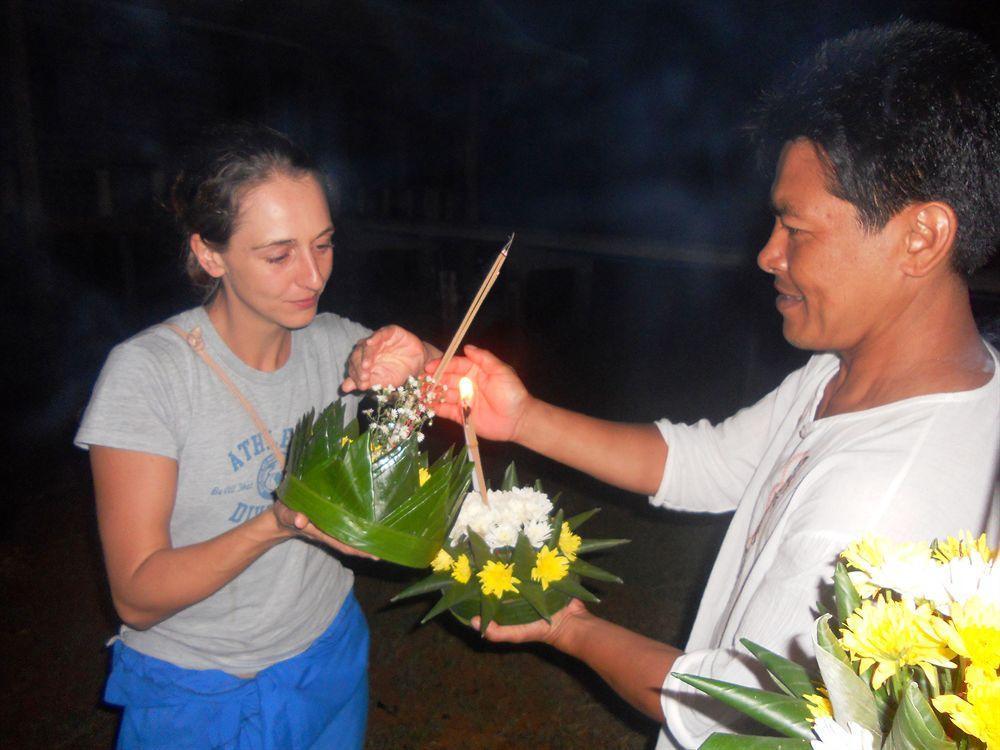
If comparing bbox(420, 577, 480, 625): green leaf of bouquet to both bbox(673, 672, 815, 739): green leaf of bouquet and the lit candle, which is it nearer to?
the lit candle

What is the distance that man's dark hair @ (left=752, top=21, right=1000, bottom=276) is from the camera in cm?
141

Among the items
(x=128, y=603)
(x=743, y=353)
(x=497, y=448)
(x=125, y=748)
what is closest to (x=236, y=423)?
(x=128, y=603)

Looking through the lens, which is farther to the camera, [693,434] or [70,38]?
[70,38]

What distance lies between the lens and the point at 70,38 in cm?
988

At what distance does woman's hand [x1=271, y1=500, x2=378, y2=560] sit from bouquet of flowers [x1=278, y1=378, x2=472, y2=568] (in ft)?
0.22

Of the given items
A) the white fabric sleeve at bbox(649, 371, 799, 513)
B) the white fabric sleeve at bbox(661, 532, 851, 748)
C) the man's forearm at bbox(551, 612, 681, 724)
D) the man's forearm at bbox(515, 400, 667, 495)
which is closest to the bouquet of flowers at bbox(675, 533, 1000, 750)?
the white fabric sleeve at bbox(661, 532, 851, 748)

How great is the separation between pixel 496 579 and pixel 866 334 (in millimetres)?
1007

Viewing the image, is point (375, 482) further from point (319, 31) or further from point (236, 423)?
point (319, 31)

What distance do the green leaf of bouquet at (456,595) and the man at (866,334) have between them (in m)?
0.34

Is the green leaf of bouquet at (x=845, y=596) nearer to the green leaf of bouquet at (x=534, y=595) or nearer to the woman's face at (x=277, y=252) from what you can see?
the green leaf of bouquet at (x=534, y=595)

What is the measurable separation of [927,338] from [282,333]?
1672 mm

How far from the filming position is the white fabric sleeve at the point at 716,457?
2100mm

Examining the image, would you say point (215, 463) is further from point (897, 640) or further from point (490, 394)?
point (897, 640)

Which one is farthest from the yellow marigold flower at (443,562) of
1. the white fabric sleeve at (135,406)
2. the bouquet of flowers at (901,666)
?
the bouquet of flowers at (901,666)
